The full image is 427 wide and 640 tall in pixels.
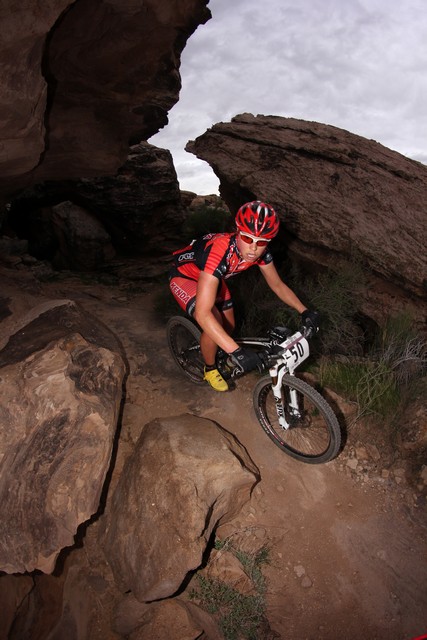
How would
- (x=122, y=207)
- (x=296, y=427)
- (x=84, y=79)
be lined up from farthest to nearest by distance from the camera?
(x=122, y=207)
(x=84, y=79)
(x=296, y=427)

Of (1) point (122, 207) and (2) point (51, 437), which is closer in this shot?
(2) point (51, 437)

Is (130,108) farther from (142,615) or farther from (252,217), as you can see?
(142,615)

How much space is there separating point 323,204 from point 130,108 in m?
4.17

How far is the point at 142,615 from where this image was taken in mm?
3318

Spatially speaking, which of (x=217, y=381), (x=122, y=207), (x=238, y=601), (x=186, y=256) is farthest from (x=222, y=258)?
(x=122, y=207)

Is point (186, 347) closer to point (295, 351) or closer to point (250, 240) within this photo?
point (295, 351)

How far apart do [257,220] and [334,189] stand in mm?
4209

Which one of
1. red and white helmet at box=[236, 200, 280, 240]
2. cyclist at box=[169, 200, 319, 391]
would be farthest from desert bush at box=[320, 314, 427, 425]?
red and white helmet at box=[236, 200, 280, 240]

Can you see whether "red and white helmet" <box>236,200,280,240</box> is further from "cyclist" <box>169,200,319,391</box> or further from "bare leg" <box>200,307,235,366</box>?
"bare leg" <box>200,307,235,366</box>

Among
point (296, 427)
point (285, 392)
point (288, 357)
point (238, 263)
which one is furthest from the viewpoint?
point (285, 392)

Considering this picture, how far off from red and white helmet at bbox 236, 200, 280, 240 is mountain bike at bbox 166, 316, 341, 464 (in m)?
1.04

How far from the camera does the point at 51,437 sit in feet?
11.0

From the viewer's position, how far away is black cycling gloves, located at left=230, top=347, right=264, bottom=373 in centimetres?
334

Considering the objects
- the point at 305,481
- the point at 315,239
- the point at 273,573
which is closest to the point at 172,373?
the point at 305,481
